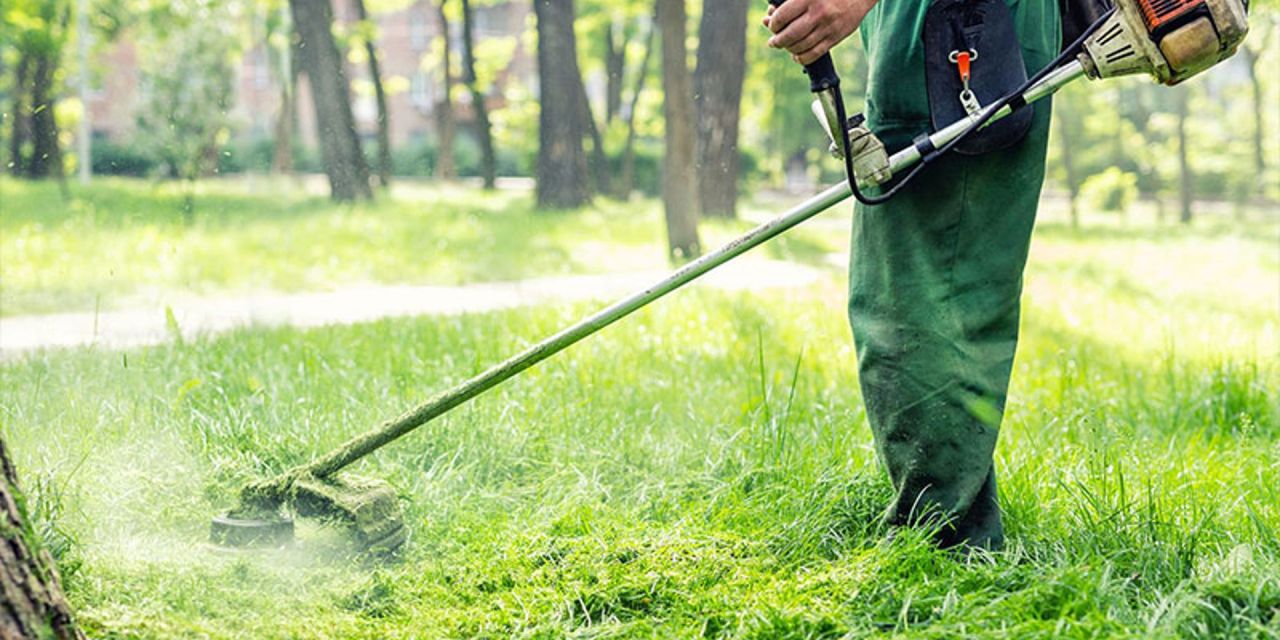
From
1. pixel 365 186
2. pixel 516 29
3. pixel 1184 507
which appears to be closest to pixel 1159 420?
pixel 1184 507

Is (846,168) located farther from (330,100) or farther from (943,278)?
(330,100)

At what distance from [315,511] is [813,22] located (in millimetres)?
1486

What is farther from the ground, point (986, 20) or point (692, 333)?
point (986, 20)

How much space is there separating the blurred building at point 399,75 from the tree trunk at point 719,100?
28.8ft

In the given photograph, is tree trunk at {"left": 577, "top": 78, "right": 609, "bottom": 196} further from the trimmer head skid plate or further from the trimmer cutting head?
the trimmer head skid plate

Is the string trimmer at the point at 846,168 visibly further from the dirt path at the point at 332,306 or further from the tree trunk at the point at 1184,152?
the tree trunk at the point at 1184,152

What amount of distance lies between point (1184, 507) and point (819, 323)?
328 cm

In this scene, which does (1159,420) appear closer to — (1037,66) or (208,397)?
(1037,66)

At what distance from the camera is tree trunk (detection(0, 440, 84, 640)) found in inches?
77.8

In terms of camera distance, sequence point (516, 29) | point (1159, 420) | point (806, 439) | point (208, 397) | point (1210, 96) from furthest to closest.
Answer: point (1210, 96)
point (516, 29)
point (1159, 420)
point (208, 397)
point (806, 439)

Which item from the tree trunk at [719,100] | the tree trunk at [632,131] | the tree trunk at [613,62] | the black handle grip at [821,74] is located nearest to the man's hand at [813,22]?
the black handle grip at [821,74]

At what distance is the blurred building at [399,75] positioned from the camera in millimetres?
23922

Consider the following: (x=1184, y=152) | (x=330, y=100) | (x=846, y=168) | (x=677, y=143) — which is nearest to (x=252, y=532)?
(x=846, y=168)

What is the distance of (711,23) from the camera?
10.3 m
